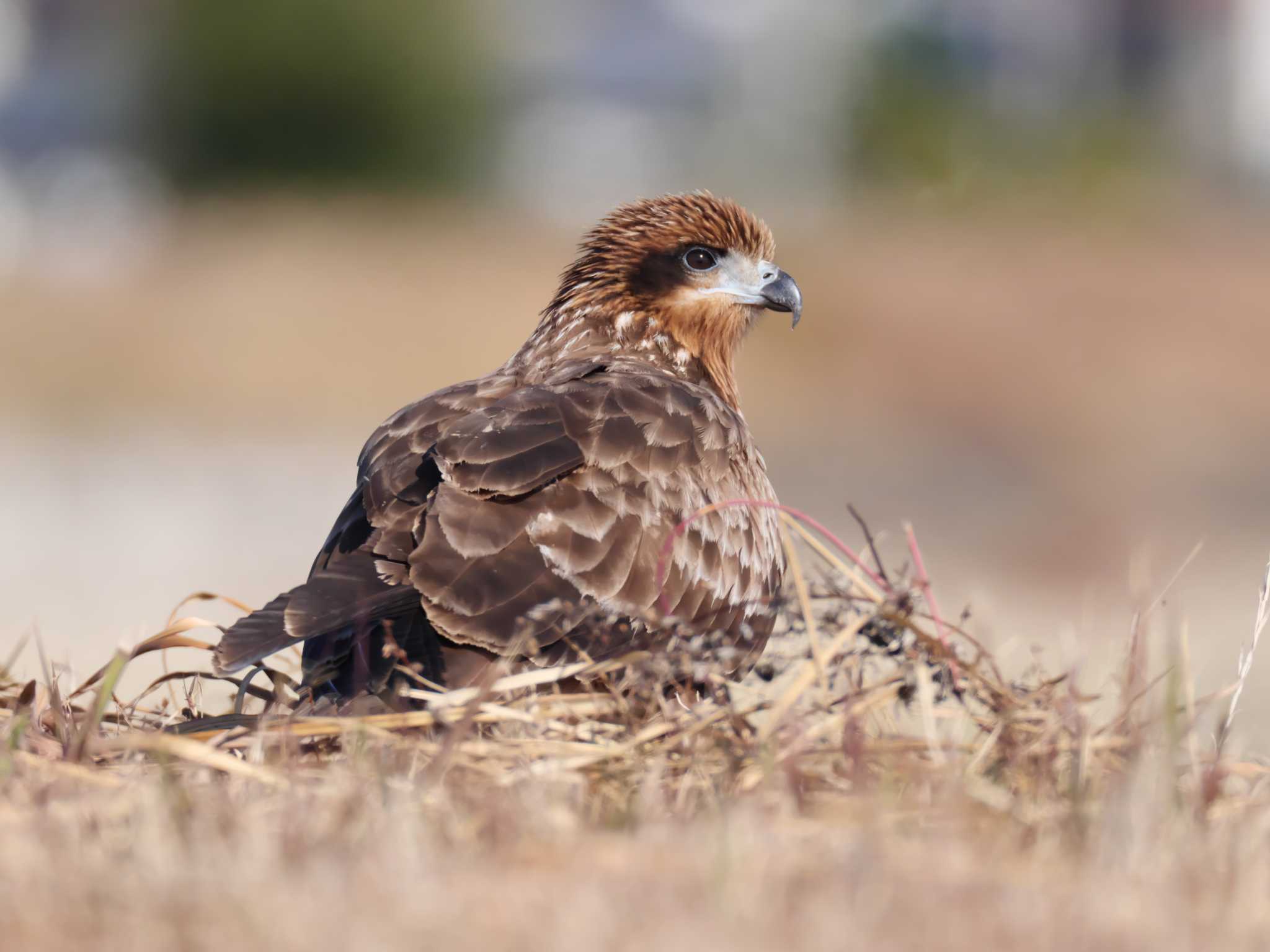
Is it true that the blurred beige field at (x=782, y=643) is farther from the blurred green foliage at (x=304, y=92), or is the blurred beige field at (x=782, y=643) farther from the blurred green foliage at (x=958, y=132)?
the blurred green foliage at (x=304, y=92)

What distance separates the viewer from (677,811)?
3.14 metres

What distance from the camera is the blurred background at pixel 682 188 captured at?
553 inches

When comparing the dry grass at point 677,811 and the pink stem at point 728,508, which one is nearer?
the dry grass at point 677,811

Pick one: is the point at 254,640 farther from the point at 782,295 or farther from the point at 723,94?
the point at 723,94

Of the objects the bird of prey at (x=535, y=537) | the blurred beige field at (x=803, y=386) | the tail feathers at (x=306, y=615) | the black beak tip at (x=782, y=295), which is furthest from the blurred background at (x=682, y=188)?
the black beak tip at (x=782, y=295)

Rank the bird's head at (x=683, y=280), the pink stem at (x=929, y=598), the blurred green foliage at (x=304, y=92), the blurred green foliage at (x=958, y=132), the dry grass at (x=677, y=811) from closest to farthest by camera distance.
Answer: the dry grass at (x=677, y=811) → the pink stem at (x=929, y=598) → the bird's head at (x=683, y=280) → the blurred green foliage at (x=958, y=132) → the blurred green foliage at (x=304, y=92)

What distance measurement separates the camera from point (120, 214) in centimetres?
3334

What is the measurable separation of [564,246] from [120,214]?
459 inches

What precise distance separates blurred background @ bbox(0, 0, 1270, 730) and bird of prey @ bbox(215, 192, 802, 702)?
0.79m

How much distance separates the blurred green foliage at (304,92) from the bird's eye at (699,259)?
93.0 ft

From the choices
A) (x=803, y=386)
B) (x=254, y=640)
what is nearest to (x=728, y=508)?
(x=254, y=640)

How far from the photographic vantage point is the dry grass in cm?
231

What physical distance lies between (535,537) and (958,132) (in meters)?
30.1

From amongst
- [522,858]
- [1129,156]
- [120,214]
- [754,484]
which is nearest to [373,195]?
[120,214]
